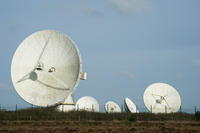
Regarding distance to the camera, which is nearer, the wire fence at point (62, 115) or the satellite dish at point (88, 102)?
the wire fence at point (62, 115)

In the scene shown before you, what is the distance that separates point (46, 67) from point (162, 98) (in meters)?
18.6

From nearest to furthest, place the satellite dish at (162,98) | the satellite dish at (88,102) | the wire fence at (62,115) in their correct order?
the wire fence at (62,115), the satellite dish at (162,98), the satellite dish at (88,102)

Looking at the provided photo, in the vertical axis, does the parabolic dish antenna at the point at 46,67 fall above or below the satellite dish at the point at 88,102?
above

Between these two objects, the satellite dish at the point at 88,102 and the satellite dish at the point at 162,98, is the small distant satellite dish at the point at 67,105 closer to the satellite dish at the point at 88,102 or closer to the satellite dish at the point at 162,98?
the satellite dish at the point at 162,98

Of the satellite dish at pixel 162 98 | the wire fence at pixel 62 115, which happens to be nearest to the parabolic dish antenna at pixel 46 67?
the wire fence at pixel 62 115

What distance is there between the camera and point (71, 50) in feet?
116

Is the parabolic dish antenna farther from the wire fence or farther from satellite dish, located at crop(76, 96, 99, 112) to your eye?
satellite dish, located at crop(76, 96, 99, 112)

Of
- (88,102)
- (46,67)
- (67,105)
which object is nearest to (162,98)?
(67,105)

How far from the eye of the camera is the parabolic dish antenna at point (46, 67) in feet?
115

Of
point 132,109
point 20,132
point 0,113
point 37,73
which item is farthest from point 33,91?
point 132,109

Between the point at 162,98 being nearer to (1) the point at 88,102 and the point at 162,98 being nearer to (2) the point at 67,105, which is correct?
(2) the point at 67,105

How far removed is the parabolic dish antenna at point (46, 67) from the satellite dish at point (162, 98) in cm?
1523

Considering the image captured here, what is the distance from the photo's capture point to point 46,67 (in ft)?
117

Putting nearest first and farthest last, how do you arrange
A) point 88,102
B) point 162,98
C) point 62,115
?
1. point 62,115
2. point 162,98
3. point 88,102
